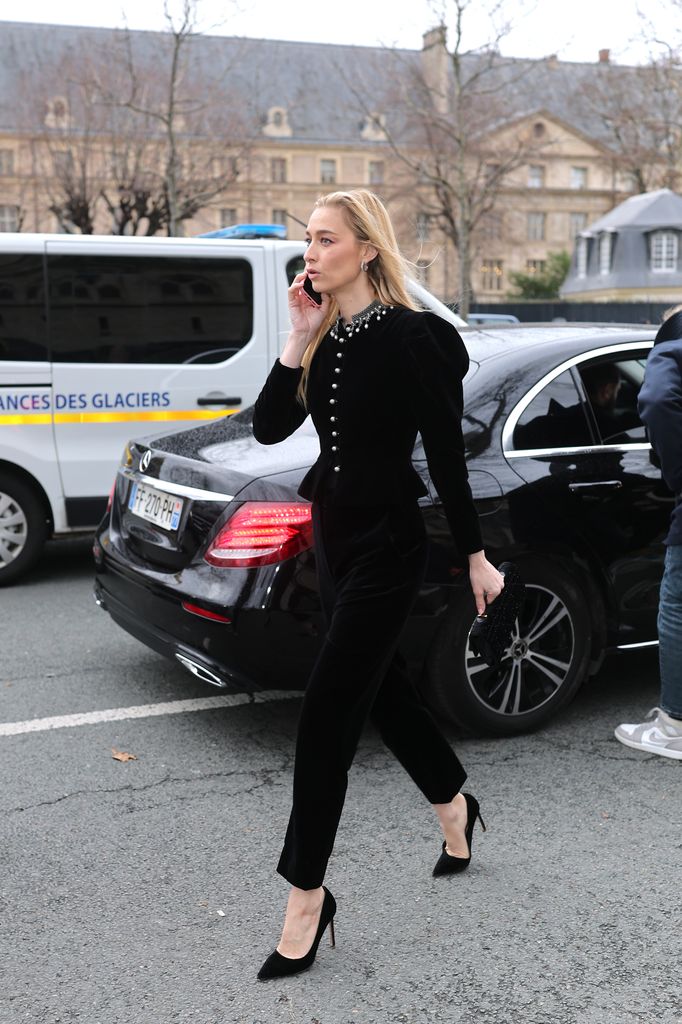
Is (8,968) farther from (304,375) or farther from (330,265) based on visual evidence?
(330,265)

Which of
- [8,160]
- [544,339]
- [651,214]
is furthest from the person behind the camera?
[651,214]

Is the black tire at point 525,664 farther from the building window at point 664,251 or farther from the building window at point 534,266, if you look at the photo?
the building window at point 534,266

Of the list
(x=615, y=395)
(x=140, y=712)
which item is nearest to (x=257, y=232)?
(x=615, y=395)

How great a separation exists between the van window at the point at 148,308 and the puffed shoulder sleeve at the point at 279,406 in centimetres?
429

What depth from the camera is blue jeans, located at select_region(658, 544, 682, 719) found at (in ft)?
13.4

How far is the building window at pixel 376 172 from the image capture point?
7818cm

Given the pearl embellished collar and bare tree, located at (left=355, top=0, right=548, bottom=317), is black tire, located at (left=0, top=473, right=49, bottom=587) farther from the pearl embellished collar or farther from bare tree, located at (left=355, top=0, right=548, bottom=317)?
bare tree, located at (left=355, top=0, right=548, bottom=317)

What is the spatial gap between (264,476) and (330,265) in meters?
1.39

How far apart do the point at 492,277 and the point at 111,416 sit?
7754 centimetres

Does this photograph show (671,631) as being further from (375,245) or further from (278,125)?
(278,125)

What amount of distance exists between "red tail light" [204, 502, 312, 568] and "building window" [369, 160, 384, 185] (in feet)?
251

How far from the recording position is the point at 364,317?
276cm

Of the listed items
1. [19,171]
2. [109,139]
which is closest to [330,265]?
[109,139]

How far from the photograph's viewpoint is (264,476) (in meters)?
4.02
